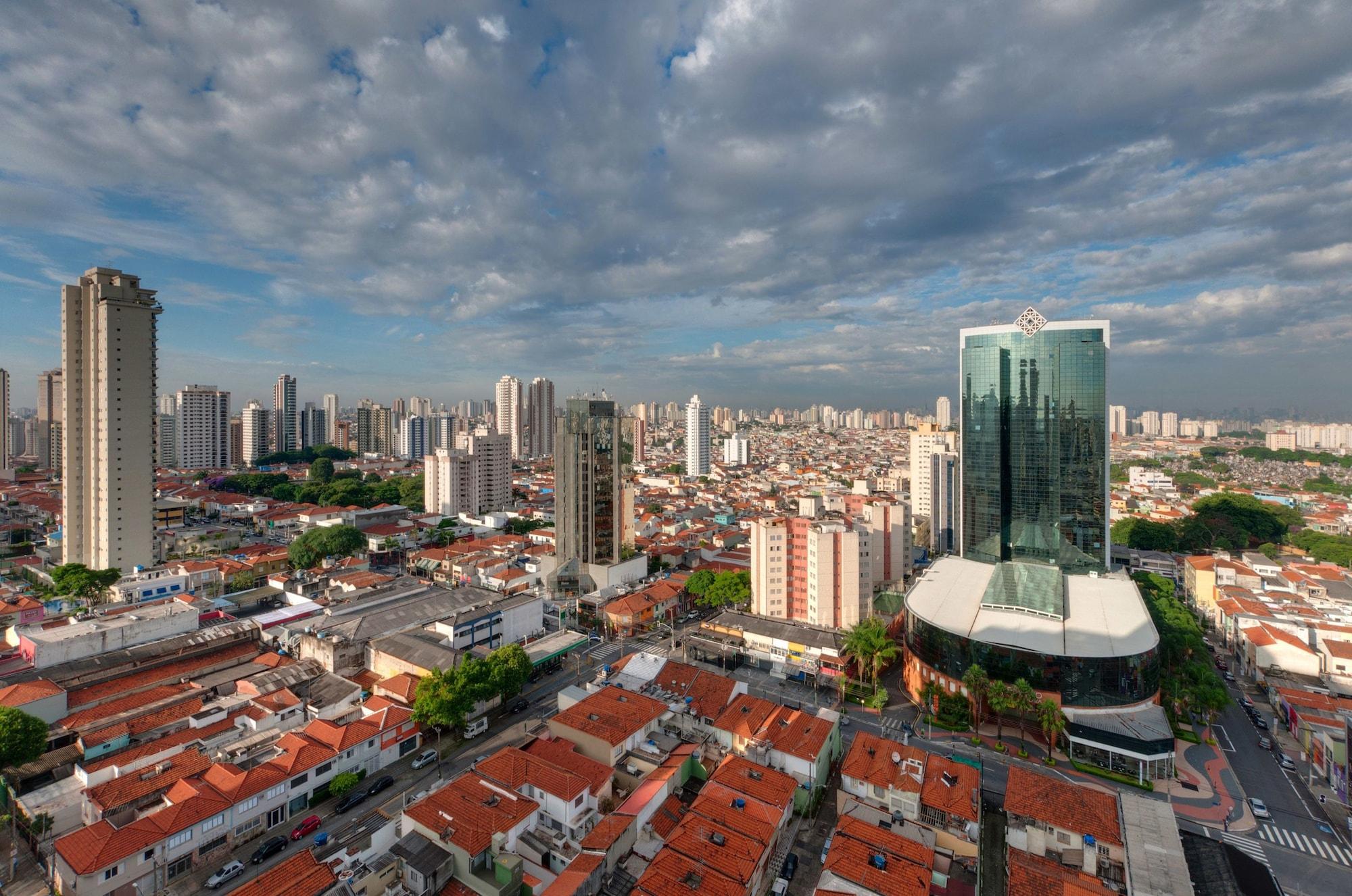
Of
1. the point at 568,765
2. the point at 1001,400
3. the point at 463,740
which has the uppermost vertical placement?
the point at 1001,400

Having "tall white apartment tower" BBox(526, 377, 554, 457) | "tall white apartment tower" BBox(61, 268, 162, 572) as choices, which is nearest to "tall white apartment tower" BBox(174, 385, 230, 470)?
"tall white apartment tower" BBox(526, 377, 554, 457)

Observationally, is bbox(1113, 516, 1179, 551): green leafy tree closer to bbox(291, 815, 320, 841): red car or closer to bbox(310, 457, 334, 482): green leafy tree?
bbox(291, 815, 320, 841): red car

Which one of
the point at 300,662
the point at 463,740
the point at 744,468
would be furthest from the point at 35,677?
the point at 744,468

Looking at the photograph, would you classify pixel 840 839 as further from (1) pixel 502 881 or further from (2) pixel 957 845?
(1) pixel 502 881

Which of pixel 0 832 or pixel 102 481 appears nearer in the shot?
pixel 0 832

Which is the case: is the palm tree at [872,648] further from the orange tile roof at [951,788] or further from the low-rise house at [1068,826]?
the low-rise house at [1068,826]

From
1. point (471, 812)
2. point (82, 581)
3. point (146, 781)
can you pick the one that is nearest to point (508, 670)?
point (471, 812)
